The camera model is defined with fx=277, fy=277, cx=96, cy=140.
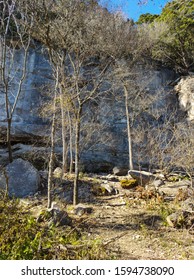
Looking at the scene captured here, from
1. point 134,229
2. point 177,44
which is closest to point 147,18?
point 177,44

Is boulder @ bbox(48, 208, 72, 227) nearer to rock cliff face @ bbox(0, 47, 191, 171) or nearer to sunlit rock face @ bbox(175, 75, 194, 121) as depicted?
rock cliff face @ bbox(0, 47, 191, 171)

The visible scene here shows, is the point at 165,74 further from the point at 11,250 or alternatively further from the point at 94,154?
the point at 11,250

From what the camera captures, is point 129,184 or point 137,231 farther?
point 129,184

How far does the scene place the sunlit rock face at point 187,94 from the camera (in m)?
16.3

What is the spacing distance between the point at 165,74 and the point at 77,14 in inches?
473

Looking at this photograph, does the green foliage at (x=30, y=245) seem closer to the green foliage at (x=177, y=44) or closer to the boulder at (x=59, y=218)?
the boulder at (x=59, y=218)

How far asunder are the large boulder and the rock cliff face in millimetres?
4162

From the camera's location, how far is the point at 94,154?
13625mm

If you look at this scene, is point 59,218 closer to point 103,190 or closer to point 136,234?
point 136,234

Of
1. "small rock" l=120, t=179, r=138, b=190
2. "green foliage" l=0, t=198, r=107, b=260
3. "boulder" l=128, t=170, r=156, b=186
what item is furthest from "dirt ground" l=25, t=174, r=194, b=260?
"boulder" l=128, t=170, r=156, b=186

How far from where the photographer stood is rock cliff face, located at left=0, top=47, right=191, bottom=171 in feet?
44.3

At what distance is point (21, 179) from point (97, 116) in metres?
A: 7.71

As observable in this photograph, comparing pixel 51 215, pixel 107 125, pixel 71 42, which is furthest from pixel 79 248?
pixel 107 125

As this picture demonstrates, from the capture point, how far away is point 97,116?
15055 mm
